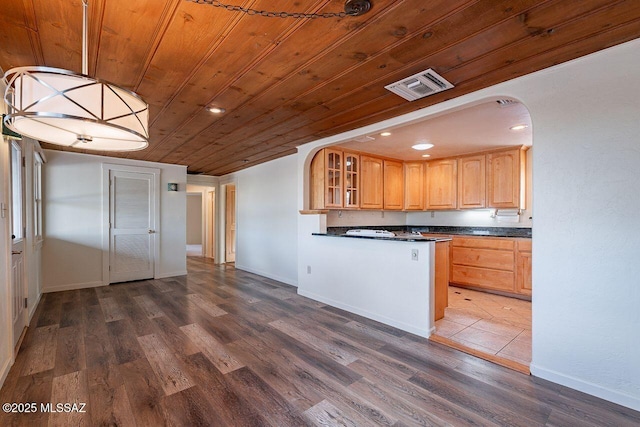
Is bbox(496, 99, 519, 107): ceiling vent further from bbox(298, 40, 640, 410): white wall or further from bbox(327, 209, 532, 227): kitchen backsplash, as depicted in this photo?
bbox(327, 209, 532, 227): kitchen backsplash

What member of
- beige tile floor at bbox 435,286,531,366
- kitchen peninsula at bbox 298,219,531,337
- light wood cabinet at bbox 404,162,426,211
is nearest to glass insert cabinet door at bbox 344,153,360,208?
kitchen peninsula at bbox 298,219,531,337

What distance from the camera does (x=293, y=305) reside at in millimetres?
3893

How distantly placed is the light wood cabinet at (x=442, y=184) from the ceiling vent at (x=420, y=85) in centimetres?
298

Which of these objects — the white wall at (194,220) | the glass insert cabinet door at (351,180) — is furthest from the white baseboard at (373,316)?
the white wall at (194,220)

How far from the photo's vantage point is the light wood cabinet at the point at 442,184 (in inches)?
199

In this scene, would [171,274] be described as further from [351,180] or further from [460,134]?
[460,134]

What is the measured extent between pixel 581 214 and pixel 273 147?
3627 mm

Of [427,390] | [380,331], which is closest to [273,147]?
[380,331]

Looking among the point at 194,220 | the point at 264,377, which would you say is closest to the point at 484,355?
the point at 264,377

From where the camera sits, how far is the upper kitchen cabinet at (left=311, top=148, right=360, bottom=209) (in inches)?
165

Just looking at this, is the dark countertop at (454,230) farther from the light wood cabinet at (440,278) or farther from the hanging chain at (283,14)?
the hanging chain at (283,14)

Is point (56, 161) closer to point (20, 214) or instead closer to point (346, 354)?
point (20, 214)

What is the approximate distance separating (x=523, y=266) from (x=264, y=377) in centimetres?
387

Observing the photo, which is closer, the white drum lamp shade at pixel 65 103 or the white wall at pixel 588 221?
the white drum lamp shade at pixel 65 103
